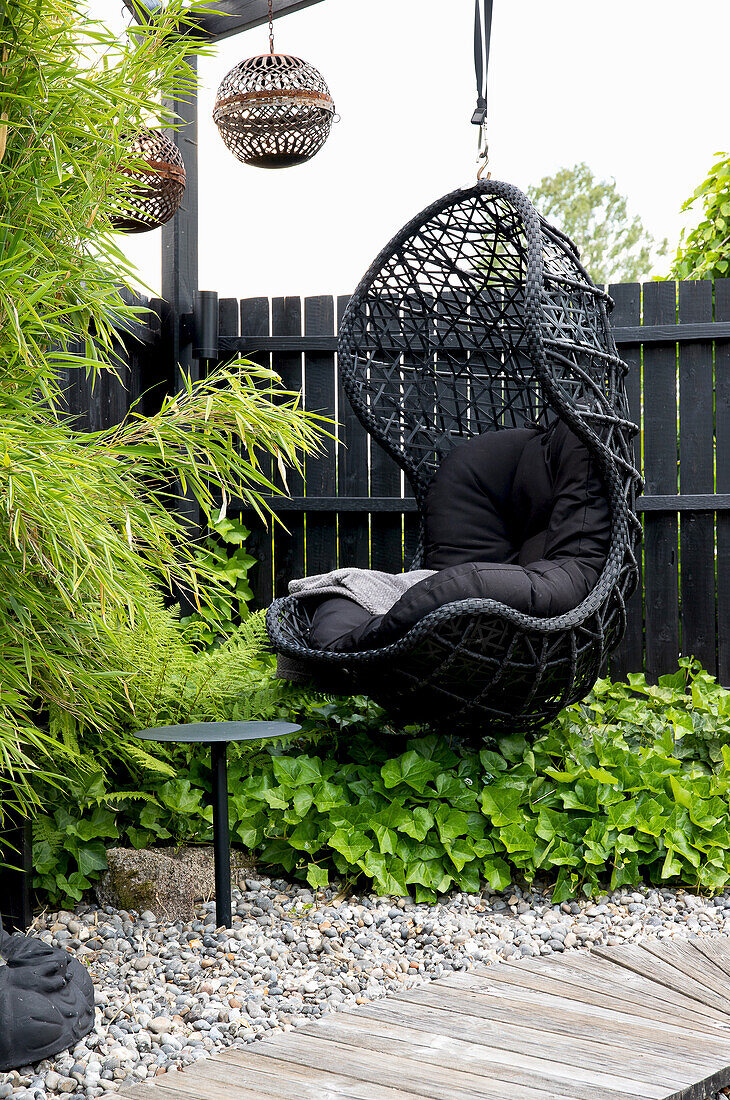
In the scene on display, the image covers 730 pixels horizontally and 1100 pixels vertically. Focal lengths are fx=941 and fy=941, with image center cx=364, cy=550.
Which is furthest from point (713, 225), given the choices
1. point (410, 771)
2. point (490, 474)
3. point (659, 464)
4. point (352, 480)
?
point (410, 771)

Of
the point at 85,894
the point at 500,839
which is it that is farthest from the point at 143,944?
the point at 500,839

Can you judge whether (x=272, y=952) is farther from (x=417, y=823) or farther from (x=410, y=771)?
(x=410, y=771)

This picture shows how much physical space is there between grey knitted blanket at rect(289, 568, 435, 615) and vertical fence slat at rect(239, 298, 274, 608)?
4.12 feet

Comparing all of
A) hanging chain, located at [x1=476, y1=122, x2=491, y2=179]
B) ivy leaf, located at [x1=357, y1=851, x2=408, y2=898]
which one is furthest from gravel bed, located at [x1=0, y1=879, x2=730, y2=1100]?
hanging chain, located at [x1=476, y1=122, x2=491, y2=179]

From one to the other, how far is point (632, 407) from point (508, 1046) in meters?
3.04

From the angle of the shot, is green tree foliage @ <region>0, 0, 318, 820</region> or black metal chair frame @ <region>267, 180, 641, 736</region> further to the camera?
black metal chair frame @ <region>267, 180, 641, 736</region>

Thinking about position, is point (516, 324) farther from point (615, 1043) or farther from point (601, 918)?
point (615, 1043)

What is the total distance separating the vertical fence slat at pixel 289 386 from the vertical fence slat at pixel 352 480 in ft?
0.61

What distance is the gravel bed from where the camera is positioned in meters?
1.61

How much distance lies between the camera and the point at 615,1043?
1.29 meters

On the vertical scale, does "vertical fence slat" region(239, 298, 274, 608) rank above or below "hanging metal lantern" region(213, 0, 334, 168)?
below

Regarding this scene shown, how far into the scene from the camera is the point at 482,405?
3576 millimetres

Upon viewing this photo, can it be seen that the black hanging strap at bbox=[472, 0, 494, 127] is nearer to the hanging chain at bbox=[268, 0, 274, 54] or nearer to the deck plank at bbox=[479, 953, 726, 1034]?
the hanging chain at bbox=[268, 0, 274, 54]

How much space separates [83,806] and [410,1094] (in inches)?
56.7
